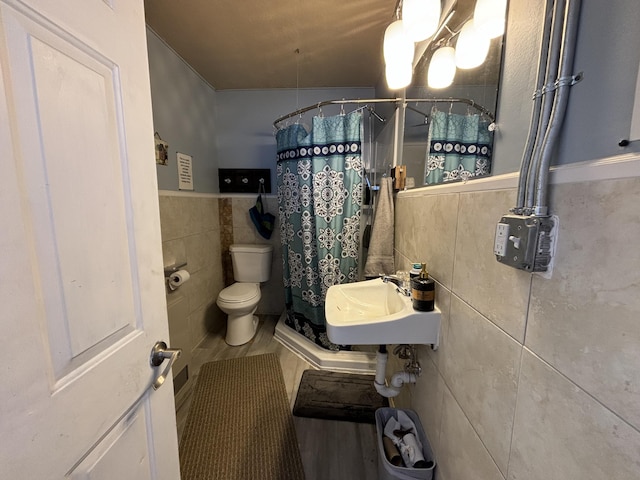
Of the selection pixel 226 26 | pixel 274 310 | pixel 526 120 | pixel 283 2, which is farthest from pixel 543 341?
pixel 274 310

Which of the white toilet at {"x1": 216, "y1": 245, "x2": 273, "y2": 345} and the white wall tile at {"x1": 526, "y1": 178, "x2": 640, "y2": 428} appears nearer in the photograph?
the white wall tile at {"x1": 526, "y1": 178, "x2": 640, "y2": 428}

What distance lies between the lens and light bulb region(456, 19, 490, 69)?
81cm

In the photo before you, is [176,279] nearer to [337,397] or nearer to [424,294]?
[337,397]

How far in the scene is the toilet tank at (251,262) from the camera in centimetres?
260

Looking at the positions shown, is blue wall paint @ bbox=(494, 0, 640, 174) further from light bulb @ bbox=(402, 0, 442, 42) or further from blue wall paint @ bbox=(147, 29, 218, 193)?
blue wall paint @ bbox=(147, 29, 218, 193)

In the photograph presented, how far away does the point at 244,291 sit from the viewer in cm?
239

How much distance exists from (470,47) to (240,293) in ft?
7.34

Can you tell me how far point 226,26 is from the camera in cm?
168

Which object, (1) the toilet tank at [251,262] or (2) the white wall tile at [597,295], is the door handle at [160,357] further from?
(1) the toilet tank at [251,262]

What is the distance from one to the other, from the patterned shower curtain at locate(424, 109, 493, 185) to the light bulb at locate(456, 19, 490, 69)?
0.17 meters

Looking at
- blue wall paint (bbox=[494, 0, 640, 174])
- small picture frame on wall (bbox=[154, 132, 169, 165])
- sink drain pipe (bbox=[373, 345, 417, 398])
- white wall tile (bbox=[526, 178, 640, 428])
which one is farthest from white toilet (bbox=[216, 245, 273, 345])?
blue wall paint (bbox=[494, 0, 640, 174])

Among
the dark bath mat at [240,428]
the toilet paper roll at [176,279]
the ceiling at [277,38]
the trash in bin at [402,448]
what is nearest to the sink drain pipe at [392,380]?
the trash in bin at [402,448]

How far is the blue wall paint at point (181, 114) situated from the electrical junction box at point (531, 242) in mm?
2024

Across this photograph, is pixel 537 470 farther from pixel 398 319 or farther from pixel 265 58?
pixel 265 58
